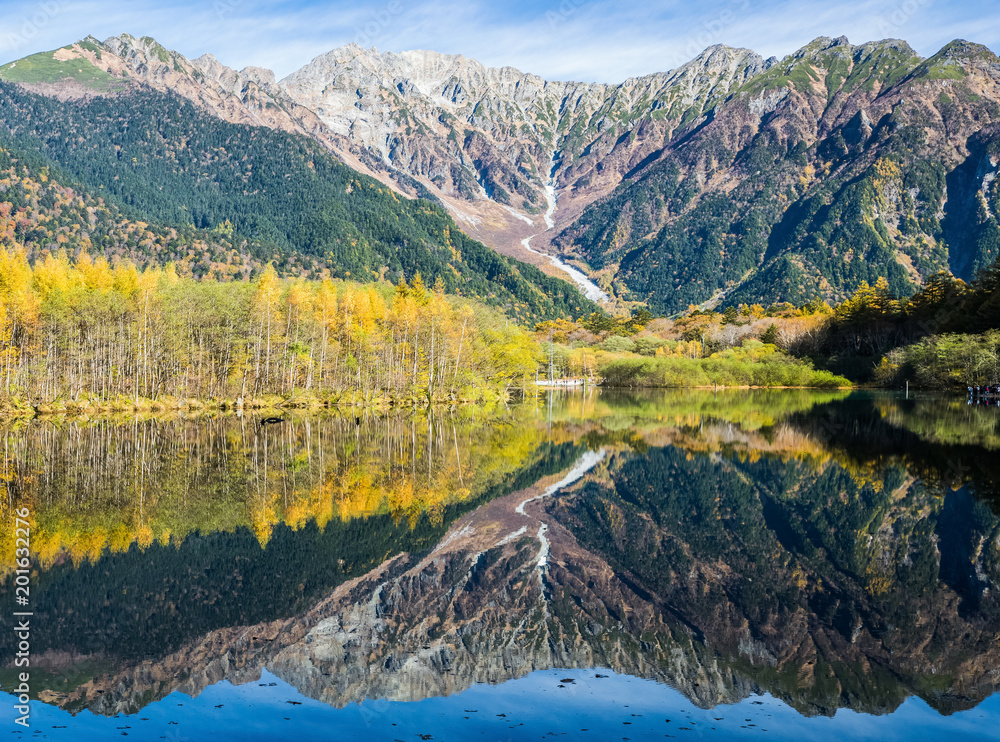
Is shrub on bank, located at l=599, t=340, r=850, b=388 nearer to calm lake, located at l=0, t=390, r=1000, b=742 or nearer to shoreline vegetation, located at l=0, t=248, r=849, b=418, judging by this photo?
shoreline vegetation, located at l=0, t=248, r=849, b=418

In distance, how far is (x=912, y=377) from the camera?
11262 cm

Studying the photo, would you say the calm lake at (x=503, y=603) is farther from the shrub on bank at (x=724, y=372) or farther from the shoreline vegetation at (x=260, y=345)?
the shrub on bank at (x=724, y=372)

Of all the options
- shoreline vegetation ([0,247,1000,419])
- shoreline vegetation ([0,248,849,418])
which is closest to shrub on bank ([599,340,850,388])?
shoreline vegetation ([0,247,1000,419])

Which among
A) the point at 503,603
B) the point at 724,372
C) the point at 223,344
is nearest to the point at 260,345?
the point at 223,344

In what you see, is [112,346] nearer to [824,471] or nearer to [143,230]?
[824,471]

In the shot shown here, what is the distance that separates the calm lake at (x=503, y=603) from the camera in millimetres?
10867

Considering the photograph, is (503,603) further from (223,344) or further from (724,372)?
(724,372)

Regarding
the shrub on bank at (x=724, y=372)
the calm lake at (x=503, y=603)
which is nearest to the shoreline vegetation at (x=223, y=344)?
the calm lake at (x=503, y=603)

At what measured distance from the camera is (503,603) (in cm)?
1525

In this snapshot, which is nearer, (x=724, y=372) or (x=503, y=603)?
(x=503, y=603)

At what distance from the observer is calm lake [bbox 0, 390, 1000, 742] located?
10867 mm

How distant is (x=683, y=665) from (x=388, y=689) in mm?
4415

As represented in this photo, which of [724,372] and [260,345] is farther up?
[260,345]

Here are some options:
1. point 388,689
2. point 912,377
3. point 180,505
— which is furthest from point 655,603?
point 912,377
